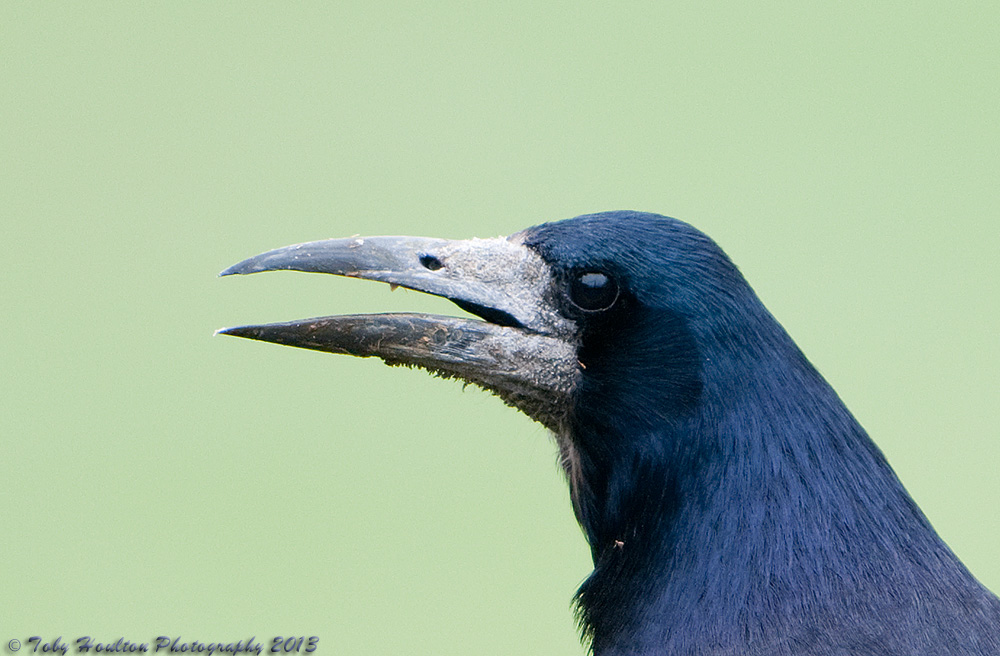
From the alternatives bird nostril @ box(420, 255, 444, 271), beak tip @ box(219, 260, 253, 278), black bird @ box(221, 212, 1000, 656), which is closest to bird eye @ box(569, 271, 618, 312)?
black bird @ box(221, 212, 1000, 656)

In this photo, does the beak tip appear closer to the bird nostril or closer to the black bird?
the black bird

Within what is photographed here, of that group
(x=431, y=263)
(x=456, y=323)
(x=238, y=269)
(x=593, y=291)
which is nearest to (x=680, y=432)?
(x=593, y=291)

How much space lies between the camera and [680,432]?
122 inches

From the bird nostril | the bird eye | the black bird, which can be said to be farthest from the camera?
the bird nostril

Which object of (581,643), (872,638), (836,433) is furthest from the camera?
(581,643)

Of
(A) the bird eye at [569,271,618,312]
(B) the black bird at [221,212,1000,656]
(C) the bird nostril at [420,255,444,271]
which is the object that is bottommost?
(B) the black bird at [221,212,1000,656]

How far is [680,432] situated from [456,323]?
66 cm

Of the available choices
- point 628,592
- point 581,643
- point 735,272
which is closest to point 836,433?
point 735,272

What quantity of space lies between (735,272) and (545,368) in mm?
558

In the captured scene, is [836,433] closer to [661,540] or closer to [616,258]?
[661,540]

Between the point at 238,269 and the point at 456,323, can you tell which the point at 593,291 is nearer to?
the point at 456,323

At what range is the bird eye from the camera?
315 cm

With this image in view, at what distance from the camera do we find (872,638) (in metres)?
2.83

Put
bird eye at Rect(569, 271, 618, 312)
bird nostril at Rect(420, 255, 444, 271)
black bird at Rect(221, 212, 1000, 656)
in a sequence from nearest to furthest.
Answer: black bird at Rect(221, 212, 1000, 656), bird eye at Rect(569, 271, 618, 312), bird nostril at Rect(420, 255, 444, 271)
